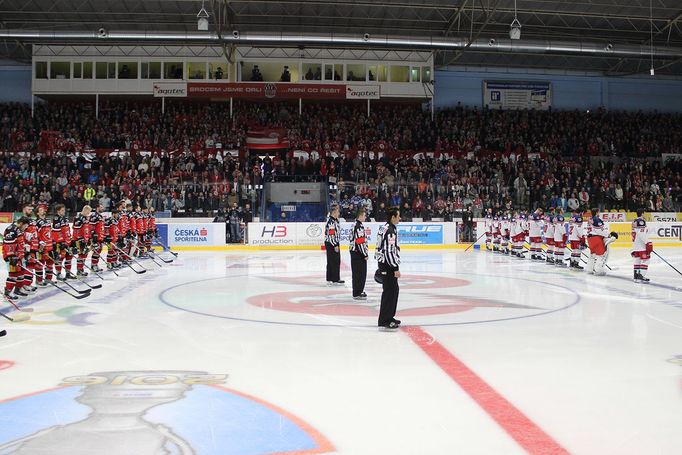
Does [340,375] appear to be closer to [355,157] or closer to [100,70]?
[355,157]

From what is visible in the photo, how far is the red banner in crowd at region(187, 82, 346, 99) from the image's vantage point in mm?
30547

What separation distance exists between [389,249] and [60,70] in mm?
29346

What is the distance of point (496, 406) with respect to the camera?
13.6ft

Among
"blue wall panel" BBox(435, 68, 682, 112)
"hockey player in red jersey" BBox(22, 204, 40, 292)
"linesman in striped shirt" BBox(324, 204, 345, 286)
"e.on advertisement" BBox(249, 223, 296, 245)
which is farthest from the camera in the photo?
"blue wall panel" BBox(435, 68, 682, 112)

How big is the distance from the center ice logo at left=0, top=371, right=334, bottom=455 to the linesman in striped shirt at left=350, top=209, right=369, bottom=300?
4.54 metres

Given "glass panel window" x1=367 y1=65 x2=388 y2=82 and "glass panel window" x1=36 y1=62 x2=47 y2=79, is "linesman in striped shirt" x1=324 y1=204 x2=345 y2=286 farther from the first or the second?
"glass panel window" x1=36 y1=62 x2=47 y2=79

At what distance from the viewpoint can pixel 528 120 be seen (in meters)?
32.8

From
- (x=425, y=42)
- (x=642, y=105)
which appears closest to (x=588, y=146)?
(x=642, y=105)

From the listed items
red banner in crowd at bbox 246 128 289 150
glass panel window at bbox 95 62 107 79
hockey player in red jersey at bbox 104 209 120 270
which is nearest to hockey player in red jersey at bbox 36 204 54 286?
hockey player in red jersey at bbox 104 209 120 270

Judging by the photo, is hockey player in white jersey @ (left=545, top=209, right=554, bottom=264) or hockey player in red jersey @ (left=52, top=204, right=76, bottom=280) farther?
hockey player in white jersey @ (left=545, top=209, right=554, bottom=264)

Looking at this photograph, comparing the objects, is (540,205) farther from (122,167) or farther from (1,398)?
(1,398)

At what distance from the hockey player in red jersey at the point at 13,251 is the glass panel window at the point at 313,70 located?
23.6 meters

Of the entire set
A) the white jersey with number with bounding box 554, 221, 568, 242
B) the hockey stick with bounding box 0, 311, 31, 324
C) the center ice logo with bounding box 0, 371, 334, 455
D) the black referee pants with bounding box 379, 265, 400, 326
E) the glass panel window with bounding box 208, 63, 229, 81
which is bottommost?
the hockey stick with bounding box 0, 311, 31, 324

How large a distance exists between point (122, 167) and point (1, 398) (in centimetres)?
2238
